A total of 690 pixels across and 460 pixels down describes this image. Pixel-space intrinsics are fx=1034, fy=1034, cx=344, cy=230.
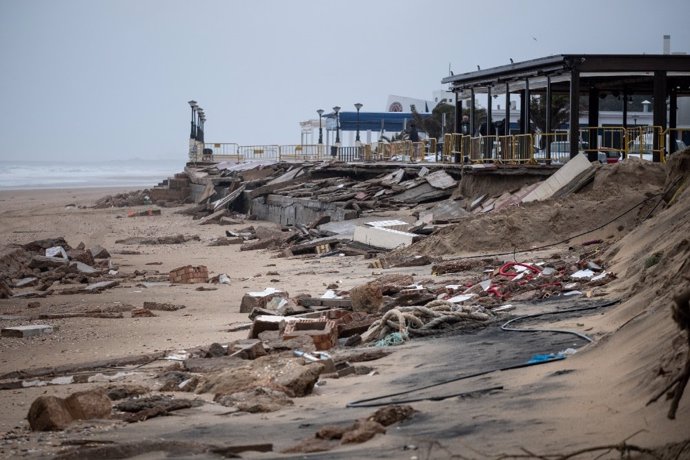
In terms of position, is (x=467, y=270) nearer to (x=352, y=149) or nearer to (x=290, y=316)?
(x=290, y=316)

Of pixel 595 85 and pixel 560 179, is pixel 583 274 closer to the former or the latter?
pixel 560 179

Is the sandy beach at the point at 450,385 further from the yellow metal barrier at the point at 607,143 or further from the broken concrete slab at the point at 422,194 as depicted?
the broken concrete slab at the point at 422,194

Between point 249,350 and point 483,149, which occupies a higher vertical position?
point 483,149

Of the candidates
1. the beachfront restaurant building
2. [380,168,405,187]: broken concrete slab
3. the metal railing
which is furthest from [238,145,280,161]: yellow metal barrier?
the beachfront restaurant building

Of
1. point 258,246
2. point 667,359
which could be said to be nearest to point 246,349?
point 667,359

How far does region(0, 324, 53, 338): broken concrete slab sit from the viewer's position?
14023mm

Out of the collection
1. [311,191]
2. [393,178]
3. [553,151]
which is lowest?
[311,191]

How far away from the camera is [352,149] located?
5975cm

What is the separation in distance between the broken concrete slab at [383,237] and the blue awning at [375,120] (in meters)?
57.5

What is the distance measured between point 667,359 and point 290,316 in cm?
767

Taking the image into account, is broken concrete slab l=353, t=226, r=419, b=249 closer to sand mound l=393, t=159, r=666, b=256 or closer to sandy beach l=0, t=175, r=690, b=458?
sand mound l=393, t=159, r=666, b=256

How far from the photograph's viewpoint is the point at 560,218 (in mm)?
20953

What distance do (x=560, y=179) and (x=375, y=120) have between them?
6355 centimetres

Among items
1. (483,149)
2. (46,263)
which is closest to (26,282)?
(46,263)
